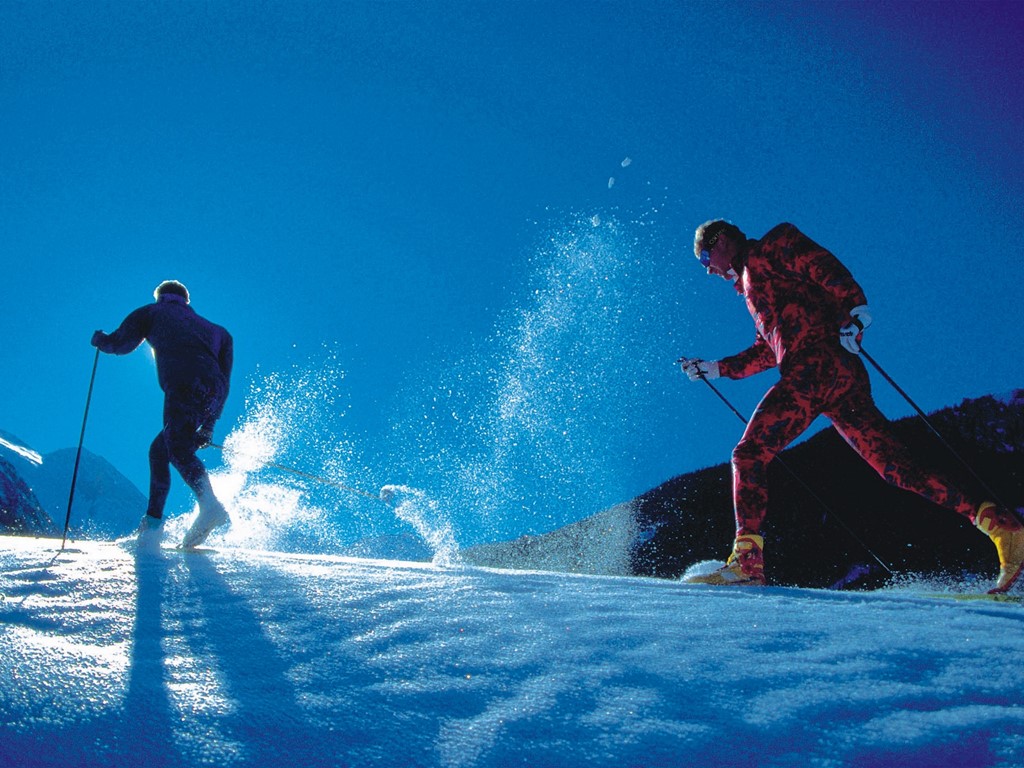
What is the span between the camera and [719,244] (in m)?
4.23

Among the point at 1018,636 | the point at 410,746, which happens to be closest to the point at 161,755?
the point at 410,746

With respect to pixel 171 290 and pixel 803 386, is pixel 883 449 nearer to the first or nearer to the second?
pixel 803 386

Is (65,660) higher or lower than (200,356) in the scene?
lower

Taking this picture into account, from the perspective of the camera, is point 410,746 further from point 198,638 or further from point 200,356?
point 200,356

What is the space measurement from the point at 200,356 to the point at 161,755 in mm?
4652

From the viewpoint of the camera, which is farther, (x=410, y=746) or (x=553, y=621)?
(x=553, y=621)

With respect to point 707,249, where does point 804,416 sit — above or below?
below

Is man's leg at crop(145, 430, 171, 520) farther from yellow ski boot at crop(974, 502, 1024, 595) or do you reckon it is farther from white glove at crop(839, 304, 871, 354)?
yellow ski boot at crop(974, 502, 1024, 595)

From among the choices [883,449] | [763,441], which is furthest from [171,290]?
[883,449]

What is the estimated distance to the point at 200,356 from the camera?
16.6ft

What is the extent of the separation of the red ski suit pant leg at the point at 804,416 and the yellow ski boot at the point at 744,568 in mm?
71

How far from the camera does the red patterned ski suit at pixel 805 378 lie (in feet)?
12.0

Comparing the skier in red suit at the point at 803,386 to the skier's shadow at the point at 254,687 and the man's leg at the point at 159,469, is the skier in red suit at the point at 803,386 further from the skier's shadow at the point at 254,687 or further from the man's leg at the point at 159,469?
the man's leg at the point at 159,469

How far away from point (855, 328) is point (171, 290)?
208 inches
